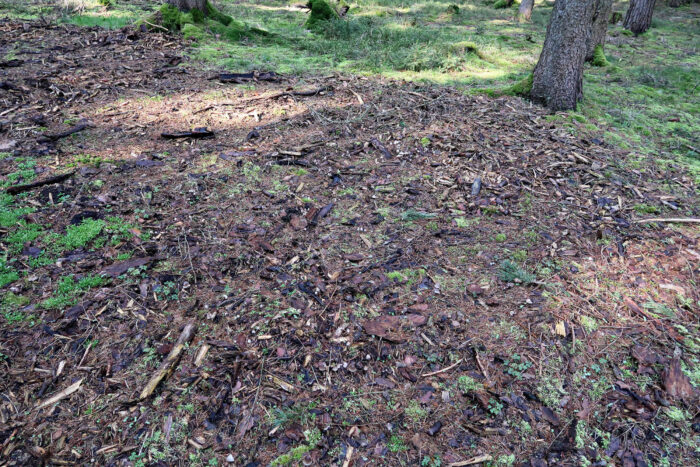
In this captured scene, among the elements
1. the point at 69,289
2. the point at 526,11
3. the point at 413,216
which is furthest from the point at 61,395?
the point at 526,11

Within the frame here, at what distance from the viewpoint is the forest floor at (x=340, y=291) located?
2680 mm

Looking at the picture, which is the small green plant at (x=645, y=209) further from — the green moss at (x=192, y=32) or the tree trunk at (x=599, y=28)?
the green moss at (x=192, y=32)

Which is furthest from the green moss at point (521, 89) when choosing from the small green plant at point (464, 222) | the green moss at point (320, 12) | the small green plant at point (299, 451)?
the green moss at point (320, 12)

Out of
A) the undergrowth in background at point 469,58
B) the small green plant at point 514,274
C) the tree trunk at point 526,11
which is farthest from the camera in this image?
the tree trunk at point 526,11

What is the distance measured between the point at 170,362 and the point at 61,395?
2.30 ft

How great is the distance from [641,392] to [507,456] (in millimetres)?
1177

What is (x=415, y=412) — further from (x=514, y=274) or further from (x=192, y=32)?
(x=192, y=32)

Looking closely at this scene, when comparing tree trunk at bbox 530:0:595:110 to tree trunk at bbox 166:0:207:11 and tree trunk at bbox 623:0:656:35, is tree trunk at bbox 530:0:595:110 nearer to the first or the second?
tree trunk at bbox 166:0:207:11

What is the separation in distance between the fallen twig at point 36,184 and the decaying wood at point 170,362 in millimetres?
2758

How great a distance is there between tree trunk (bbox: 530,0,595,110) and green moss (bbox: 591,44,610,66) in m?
4.11

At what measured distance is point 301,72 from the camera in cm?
810

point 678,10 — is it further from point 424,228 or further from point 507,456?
point 507,456

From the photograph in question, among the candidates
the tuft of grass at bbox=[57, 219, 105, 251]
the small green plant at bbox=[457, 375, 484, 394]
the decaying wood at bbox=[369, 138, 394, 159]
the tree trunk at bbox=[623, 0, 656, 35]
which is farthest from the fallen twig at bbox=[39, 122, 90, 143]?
the tree trunk at bbox=[623, 0, 656, 35]

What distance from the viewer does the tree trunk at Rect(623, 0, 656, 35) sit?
45.2 feet
